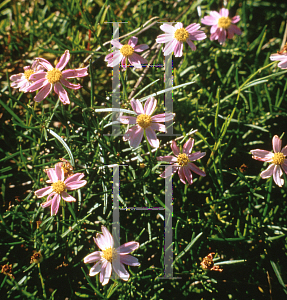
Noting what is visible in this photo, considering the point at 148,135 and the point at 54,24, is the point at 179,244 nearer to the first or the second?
the point at 148,135

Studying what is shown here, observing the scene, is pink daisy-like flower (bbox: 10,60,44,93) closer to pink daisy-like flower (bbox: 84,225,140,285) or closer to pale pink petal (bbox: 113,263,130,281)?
pink daisy-like flower (bbox: 84,225,140,285)

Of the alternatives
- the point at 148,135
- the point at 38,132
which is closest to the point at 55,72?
the point at 38,132

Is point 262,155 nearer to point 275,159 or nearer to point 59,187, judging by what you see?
point 275,159

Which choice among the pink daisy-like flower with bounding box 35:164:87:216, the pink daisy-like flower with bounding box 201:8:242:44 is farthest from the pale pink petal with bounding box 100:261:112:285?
the pink daisy-like flower with bounding box 201:8:242:44

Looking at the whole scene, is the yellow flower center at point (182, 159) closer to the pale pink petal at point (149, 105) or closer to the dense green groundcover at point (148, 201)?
the dense green groundcover at point (148, 201)

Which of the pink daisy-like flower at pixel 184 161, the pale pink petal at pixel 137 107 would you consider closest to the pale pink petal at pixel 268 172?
the pink daisy-like flower at pixel 184 161

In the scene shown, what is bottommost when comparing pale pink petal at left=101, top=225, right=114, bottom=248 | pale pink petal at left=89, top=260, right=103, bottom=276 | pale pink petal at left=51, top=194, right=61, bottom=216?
pale pink petal at left=89, top=260, right=103, bottom=276

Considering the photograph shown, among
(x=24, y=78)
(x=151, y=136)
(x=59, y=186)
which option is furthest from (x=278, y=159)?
(x=24, y=78)
